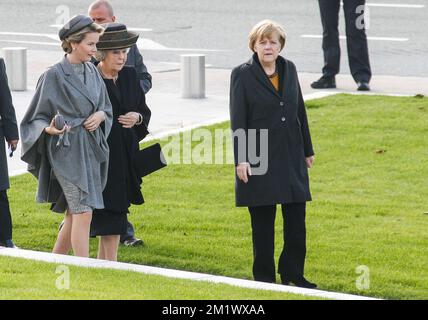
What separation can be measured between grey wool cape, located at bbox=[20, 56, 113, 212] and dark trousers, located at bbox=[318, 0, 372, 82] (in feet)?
26.6

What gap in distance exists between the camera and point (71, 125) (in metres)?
9.43

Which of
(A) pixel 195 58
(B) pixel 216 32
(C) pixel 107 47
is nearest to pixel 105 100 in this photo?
(C) pixel 107 47

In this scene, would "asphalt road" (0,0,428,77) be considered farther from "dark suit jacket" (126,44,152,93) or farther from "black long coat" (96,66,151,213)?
"black long coat" (96,66,151,213)

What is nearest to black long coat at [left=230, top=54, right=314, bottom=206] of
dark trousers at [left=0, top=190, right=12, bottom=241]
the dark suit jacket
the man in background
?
the dark suit jacket

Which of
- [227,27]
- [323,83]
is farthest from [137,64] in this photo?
[227,27]

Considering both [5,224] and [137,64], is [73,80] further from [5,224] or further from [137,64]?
[137,64]

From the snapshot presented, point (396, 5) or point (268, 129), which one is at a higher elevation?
point (268, 129)

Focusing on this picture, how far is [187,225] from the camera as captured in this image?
11359 mm

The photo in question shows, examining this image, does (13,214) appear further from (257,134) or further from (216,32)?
(216,32)

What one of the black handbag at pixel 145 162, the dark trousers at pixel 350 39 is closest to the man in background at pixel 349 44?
the dark trousers at pixel 350 39

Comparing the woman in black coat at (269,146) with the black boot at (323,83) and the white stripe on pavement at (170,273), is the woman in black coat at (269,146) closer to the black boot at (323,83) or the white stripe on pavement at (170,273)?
the white stripe on pavement at (170,273)

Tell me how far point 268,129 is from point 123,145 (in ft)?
3.87

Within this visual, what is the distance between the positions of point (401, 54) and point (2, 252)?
36.8 feet

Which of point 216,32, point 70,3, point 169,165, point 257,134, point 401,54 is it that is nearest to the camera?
point 257,134
